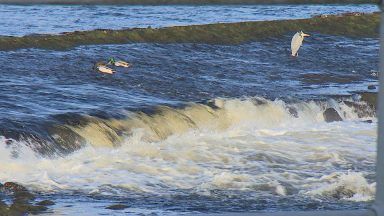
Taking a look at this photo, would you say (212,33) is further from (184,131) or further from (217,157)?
(217,157)

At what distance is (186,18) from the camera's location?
887 inches

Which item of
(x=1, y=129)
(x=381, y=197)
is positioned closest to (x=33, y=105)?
(x=1, y=129)

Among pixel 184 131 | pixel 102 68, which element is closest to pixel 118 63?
pixel 102 68

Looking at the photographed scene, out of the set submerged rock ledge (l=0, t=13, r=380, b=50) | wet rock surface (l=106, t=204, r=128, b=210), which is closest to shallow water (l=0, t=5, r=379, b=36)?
submerged rock ledge (l=0, t=13, r=380, b=50)

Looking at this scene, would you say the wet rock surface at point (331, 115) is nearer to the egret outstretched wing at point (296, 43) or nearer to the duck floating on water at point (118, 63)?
the duck floating on water at point (118, 63)

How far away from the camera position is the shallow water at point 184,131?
24.7 feet

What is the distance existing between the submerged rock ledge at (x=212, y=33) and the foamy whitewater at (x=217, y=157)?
552cm

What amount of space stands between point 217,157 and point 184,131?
1497 millimetres

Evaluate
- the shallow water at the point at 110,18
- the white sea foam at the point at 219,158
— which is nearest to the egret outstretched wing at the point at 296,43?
the shallow water at the point at 110,18

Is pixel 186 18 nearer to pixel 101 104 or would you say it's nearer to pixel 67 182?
pixel 101 104

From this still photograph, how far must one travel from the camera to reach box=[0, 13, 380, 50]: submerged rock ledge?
16.5 m

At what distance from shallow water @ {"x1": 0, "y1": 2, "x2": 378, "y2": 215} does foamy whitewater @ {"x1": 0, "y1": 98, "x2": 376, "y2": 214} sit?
16 millimetres

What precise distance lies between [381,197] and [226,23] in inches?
740

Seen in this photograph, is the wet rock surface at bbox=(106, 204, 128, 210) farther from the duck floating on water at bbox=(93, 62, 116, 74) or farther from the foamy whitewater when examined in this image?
the duck floating on water at bbox=(93, 62, 116, 74)
